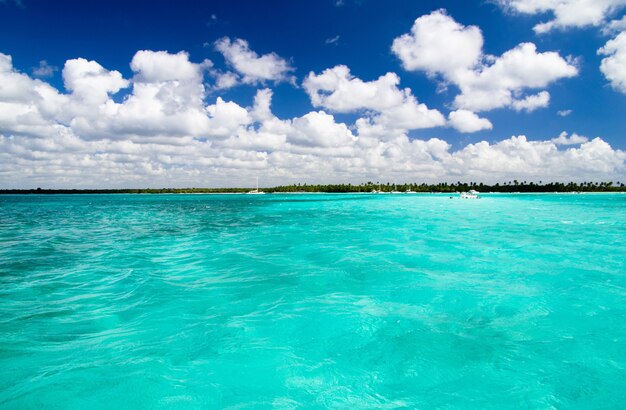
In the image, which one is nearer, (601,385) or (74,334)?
(601,385)

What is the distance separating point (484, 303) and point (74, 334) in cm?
1215

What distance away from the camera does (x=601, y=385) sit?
6.70 metres

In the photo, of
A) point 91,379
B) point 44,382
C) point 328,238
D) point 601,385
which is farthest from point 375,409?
point 328,238

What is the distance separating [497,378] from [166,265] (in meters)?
16.0

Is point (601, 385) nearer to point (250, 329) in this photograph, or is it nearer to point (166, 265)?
point (250, 329)

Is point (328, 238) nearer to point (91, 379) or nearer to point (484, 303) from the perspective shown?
point (484, 303)

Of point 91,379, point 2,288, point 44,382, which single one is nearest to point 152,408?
point 91,379

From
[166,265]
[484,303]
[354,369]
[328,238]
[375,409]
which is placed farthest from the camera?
[328,238]

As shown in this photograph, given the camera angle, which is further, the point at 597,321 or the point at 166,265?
the point at 166,265

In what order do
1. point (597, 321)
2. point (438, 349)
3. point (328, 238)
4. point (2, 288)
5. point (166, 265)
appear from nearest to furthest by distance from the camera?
point (438, 349) < point (597, 321) < point (2, 288) < point (166, 265) < point (328, 238)

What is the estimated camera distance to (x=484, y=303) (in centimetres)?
1137

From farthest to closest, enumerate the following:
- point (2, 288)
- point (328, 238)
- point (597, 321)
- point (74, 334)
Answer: point (328, 238)
point (2, 288)
point (597, 321)
point (74, 334)

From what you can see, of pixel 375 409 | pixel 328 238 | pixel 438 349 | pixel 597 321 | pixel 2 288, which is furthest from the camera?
pixel 328 238

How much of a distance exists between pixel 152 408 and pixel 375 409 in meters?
3.95
